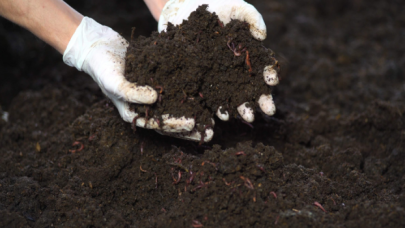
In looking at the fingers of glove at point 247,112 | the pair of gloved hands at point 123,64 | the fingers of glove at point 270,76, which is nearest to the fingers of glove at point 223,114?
the pair of gloved hands at point 123,64

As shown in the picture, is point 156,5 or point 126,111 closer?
point 126,111

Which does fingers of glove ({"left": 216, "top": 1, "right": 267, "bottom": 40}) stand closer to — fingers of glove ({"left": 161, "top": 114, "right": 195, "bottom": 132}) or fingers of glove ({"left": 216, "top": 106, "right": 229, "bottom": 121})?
fingers of glove ({"left": 216, "top": 106, "right": 229, "bottom": 121})

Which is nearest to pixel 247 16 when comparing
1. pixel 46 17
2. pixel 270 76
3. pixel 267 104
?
pixel 270 76

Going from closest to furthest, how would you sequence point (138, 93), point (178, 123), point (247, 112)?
point (138, 93) → point (178, 123) → point (247, 112)

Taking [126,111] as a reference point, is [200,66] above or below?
above

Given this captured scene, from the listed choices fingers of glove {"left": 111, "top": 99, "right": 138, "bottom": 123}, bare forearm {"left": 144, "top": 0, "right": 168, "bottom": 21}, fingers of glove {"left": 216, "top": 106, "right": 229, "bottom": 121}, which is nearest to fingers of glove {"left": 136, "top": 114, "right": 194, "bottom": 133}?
fingers of glove {"left": 111, "top": 99, "right": 138, "bottom": 123}

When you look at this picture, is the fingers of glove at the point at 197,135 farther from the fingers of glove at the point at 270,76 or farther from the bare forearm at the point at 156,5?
the bare forearm at the point at 156,5

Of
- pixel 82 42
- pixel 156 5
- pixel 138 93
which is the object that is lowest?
pixel 138 93

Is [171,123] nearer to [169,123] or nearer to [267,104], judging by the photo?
[169,123]
